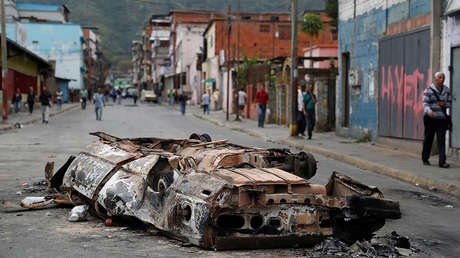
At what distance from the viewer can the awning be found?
1345 centimetres

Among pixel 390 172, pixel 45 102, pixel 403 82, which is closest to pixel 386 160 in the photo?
pixel 390 172

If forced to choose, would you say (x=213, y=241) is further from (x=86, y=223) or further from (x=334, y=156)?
(x=334, y=156)

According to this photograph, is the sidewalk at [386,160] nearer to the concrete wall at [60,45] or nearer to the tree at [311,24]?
the tree at [311,24]

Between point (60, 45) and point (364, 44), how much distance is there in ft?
227

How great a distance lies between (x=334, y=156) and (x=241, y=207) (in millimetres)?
10077

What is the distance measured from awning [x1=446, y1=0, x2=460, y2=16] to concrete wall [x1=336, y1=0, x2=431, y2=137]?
2231mm

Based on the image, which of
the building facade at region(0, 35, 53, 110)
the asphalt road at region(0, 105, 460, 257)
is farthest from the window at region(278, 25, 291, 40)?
the asphalt road at region(0, 105, 460, 257)

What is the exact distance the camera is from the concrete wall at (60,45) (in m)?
79.4

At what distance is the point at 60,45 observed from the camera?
82.3 m

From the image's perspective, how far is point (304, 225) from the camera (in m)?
5.55

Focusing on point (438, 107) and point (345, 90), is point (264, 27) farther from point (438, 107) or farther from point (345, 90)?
point (438, 107)

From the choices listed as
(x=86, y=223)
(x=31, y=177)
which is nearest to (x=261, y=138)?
(x=31, y=177)

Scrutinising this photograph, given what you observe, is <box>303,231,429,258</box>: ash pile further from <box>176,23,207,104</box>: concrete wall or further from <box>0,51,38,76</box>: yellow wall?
<box>176,23,207,104</box>: concrete wall

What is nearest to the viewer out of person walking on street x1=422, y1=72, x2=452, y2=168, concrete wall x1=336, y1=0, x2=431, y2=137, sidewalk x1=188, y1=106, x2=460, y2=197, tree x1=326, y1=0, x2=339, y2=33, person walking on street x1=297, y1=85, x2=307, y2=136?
sidewalk x1=188, y1=106, x2=460, y2=197
